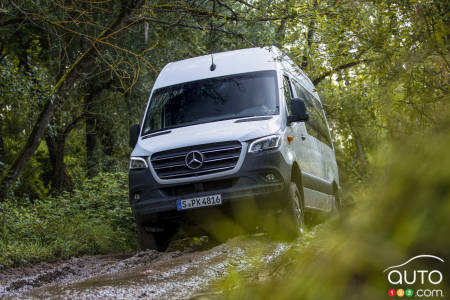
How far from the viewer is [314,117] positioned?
10.1 metres

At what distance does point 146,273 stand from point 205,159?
72.9 inches

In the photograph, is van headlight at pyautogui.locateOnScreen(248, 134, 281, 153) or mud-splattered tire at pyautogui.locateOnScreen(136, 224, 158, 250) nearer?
van headlight at pyautogui.locateOnScreen(248, 134, 281, 153)

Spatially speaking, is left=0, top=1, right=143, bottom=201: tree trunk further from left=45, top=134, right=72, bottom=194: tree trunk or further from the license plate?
left=45, top=134, right=72, bottom=194: tree trunk

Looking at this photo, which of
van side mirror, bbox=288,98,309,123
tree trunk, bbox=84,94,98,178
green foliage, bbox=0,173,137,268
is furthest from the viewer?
tree trunk, bbox=84,94,98,178

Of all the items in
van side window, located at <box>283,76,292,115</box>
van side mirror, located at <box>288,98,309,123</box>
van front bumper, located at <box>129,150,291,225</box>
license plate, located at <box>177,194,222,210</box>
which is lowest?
license plate, located at <box>177,194,222,210</box>

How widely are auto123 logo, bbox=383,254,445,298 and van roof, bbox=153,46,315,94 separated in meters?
6.09

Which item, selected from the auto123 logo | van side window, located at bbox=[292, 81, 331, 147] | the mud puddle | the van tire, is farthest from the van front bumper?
the auto123 logo

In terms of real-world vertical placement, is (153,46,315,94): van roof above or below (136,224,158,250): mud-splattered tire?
above

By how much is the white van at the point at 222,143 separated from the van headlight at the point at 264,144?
11 millimetres

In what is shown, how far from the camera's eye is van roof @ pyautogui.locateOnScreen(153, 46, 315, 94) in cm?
806

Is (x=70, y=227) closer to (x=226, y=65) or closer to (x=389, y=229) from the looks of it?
(x=226, y=65)

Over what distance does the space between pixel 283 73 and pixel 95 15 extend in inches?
276

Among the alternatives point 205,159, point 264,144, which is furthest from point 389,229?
point 205,159

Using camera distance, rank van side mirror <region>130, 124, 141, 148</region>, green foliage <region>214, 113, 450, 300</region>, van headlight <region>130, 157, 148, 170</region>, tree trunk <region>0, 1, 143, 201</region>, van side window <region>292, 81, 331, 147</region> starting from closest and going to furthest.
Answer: green foliage <region>214, 113, 450, 300</region> → van headlight <region>130, 157, 148, 170</region> → van side mirror <region>130, 124, 141, 148</region> → van side window <region>292, 81, 331, 147</region> → tree trunk <region>0, 1, 143, 201</region>
